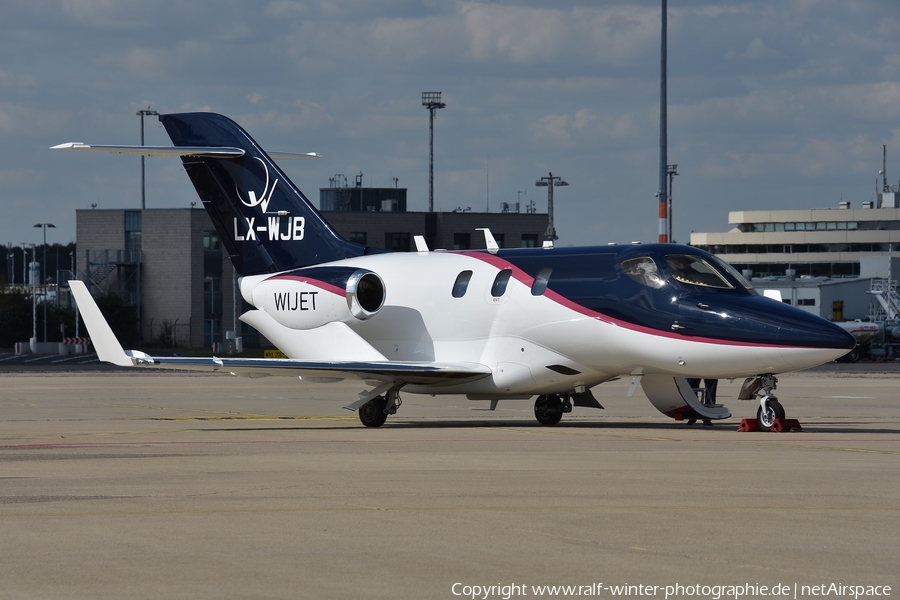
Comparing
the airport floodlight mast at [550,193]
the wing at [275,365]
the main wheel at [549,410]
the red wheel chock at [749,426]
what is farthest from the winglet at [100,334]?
the airport floodlight mast at [550,193]

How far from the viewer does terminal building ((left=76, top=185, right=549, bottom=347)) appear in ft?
343

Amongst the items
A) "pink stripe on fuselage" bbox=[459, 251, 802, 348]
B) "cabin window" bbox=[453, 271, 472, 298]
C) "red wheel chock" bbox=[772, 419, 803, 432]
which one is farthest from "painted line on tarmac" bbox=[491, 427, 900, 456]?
"cabin window" bbox=[453, 271, 472, 298]

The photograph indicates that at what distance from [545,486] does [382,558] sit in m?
4.53

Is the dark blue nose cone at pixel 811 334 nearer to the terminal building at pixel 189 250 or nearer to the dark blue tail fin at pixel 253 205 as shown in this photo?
the dark blue tail fin at pixel 253 205

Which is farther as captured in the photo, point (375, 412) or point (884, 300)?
point (884, 300)

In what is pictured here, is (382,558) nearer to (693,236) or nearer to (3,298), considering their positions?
(3,298)

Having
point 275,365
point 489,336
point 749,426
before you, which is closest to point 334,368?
point 275,365

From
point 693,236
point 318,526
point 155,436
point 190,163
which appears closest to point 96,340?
point 155,436

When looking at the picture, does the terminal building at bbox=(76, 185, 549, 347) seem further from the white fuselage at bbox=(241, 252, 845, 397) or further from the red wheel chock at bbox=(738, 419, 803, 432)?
the red wheel chock at bbox=(738, 419, 803, 432)

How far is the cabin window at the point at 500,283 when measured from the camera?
24734mm

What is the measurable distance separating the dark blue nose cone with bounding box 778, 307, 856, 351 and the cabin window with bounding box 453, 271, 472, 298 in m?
6.63

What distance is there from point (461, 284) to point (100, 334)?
6824mm

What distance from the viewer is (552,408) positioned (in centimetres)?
2494

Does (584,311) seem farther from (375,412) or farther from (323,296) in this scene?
(323,296)
